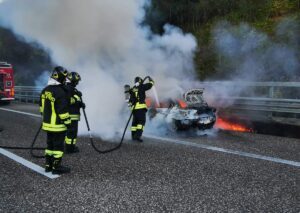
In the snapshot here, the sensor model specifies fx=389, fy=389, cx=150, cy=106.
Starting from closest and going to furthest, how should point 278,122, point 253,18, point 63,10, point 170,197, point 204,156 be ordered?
point 170,197 → point 204,156 → point 278,122 → point 63,10 → point 253,18

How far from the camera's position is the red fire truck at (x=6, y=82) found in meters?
22.0

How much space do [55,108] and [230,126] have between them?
6.37 m

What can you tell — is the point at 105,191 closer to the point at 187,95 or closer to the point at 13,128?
the point at 187,95

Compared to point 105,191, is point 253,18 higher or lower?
higher

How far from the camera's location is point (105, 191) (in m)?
5.36

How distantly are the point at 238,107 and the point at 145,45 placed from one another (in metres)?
4.26

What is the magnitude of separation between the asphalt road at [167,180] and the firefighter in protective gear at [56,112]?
1.38 feet

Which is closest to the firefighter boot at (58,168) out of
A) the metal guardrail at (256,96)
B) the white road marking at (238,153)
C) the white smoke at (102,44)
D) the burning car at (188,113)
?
the white road marking at (238,153)

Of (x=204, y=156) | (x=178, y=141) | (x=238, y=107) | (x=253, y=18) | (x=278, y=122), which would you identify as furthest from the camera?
(x=253, y=18)

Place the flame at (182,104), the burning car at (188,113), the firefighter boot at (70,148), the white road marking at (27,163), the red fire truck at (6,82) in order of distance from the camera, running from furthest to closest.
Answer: the red fire truck at (6,82) < the flame at (182,104) < the burning car at (188,113) < the firefighter boot at (70,148) < the white road marking at (27,163)

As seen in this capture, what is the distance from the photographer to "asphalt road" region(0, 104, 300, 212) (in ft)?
15.7

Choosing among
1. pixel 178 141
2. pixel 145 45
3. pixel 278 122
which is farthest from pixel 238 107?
pixel 145 45

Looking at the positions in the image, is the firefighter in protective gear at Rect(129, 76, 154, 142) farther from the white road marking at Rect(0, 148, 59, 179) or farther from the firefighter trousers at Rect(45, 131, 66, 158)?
the firefighter trousers at Rect(45, 131, 66, 158)

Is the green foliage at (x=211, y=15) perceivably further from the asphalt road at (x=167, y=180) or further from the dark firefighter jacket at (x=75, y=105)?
the asphalt road at (x=167, y=180)
